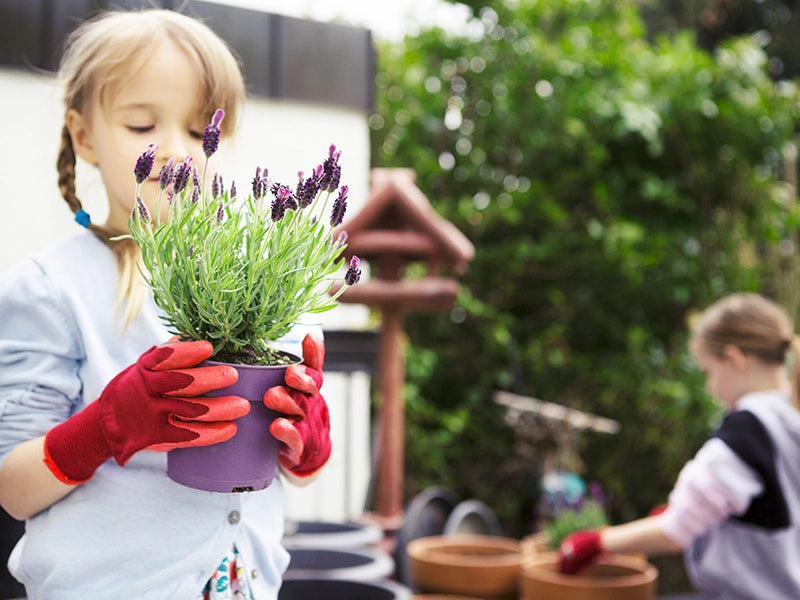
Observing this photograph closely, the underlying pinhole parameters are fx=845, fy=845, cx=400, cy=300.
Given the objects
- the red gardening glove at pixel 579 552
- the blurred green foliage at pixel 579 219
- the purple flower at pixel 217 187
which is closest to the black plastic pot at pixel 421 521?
the red gardening glove at pixel 579 552

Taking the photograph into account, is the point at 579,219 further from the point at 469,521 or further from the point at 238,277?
the point at 238,277

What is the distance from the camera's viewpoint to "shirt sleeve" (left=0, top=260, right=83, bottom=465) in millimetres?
862

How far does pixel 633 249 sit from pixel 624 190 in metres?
0.38

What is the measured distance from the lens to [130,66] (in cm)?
92

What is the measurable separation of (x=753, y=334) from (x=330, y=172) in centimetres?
159

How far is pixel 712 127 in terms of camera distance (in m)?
4.36

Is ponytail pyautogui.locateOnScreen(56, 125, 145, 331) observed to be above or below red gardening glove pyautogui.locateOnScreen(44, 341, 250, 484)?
above

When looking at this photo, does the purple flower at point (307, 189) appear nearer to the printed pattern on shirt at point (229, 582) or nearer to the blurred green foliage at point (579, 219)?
the printed pattern on shirt at point (229, 582)

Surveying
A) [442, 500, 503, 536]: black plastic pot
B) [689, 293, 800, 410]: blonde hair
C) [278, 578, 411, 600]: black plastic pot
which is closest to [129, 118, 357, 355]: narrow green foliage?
[278, 578, 411, 600]: black plastic pot

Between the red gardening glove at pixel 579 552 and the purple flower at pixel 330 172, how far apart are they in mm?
1708

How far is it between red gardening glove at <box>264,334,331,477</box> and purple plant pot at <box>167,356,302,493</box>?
10 mm

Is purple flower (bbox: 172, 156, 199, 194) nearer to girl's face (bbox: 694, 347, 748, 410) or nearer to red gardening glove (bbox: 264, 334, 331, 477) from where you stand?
red gardening glove (bbox: 264, 334, 331, 477)

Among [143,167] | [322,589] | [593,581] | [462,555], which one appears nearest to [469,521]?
[462,555]

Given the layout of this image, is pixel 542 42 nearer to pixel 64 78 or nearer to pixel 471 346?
pixel 471 346
